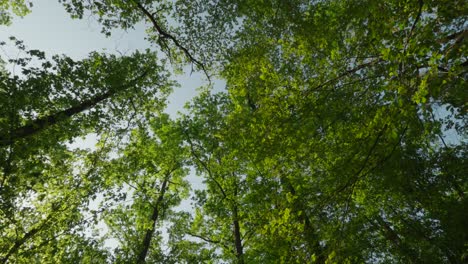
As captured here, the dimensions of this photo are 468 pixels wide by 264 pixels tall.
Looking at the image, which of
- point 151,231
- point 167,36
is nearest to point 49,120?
point 167,36

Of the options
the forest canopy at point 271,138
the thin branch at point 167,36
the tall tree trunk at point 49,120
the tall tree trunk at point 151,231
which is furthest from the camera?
the tall tree trunk at point 151,231

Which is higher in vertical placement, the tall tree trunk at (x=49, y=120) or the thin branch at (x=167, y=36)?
the thin branch at (x=167, y=36)

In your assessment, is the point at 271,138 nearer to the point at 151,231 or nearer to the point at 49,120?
the point at 49,120

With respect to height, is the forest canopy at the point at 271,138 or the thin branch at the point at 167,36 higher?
the thin branch at the point at 167,36

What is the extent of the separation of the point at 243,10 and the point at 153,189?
12.9 m

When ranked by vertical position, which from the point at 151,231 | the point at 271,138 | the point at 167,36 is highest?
the point at 167,36

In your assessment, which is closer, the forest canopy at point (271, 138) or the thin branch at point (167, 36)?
the forest canopy at point (271, 138)

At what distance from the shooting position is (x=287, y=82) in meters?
7.06

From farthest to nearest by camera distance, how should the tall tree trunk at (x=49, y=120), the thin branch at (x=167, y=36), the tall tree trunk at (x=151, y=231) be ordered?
the tall tree trunk at (x=151, y=231) → the thin branch at (x=167, y=36) → the tall tree trunk at (x=49, y=120)

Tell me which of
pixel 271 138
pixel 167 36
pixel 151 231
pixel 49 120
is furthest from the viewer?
pixel 151 231

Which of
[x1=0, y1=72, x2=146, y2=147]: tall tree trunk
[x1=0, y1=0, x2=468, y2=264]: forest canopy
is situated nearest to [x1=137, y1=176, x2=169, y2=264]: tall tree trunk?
[x1=0, y1=0, x2=468, y2=264]: forest canopy

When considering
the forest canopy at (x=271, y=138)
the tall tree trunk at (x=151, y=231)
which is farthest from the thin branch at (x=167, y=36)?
the tall tree trunk at (x=151, y=231)

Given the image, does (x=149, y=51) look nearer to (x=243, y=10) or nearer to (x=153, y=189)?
(x=243, y=10)

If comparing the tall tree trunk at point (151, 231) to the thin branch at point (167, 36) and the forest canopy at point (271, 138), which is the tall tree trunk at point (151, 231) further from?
the thin branch at point (167, 36)
